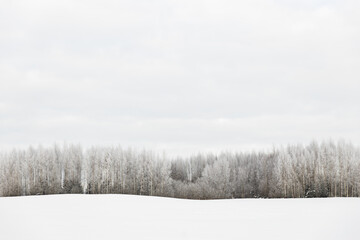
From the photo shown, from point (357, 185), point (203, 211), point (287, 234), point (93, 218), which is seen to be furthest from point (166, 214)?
point (357, 185)

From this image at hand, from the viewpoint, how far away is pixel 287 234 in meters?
19.2

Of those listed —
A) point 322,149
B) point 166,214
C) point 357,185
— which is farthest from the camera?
point 322,149

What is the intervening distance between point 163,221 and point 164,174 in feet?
194

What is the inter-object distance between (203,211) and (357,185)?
54396mm

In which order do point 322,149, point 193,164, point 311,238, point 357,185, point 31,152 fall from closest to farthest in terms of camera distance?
point 311,238, point 357,185, point 322,149, point 31,152, point 193,164

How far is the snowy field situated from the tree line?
156 ft

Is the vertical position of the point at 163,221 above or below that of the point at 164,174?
above

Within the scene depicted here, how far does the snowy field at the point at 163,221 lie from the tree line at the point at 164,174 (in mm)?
47668

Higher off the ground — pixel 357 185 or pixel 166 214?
pixel 166 214

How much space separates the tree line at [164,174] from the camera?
237 feet

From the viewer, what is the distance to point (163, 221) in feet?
72.7

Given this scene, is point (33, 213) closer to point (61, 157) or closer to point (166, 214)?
point (166, 214)

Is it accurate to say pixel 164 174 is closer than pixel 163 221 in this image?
No

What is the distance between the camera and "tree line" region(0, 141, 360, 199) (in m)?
72.2
